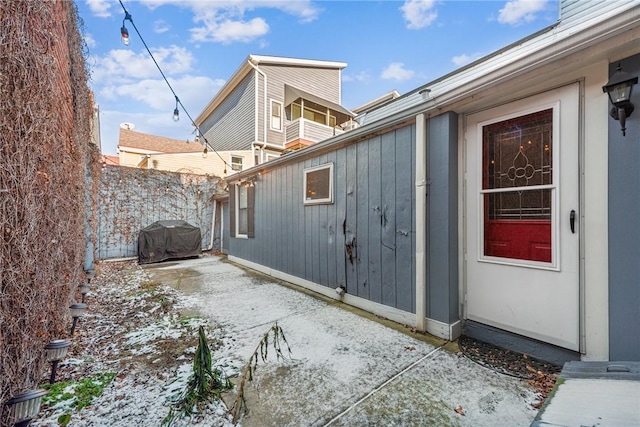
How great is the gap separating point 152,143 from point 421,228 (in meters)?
16.4

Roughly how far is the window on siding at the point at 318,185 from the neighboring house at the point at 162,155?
24.5 ft

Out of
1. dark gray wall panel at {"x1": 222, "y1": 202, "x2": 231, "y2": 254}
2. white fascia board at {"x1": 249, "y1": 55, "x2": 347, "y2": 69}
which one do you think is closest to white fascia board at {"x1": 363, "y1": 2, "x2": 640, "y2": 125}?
dark gray wall panel at {"x1": 222, "y1": 202, "x2": 231, "y2": 254}

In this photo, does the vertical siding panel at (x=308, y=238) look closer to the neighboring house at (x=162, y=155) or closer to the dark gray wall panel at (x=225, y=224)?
the dark gray wall panel at (x=225, y=224)

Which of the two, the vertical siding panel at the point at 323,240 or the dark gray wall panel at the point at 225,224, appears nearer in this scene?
the vertical siding panel at the point at 323,240

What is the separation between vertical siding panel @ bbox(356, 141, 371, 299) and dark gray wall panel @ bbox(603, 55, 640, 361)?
204 cm

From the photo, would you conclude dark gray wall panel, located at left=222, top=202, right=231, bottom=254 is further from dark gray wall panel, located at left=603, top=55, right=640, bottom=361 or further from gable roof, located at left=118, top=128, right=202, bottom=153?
dark gray wall panel, located at left=603, top=55, right=640, bottom=361

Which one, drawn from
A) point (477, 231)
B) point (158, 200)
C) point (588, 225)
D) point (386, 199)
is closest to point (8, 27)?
point (386, 199)

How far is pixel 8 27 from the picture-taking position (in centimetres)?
150

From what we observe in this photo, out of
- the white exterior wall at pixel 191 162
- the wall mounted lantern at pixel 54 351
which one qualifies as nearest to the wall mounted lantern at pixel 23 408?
the wall mounted lantern at pixel 54 351

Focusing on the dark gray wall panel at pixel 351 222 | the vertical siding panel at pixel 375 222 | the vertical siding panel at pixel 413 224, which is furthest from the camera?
the dark gray wall panel at pixel 351 222

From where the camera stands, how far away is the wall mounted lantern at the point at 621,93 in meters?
1.62

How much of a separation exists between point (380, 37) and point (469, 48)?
183 centimetres

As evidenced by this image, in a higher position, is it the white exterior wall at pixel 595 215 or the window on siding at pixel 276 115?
the window on siding at pixel 276 115

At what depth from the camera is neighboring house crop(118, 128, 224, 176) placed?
11656 mm
